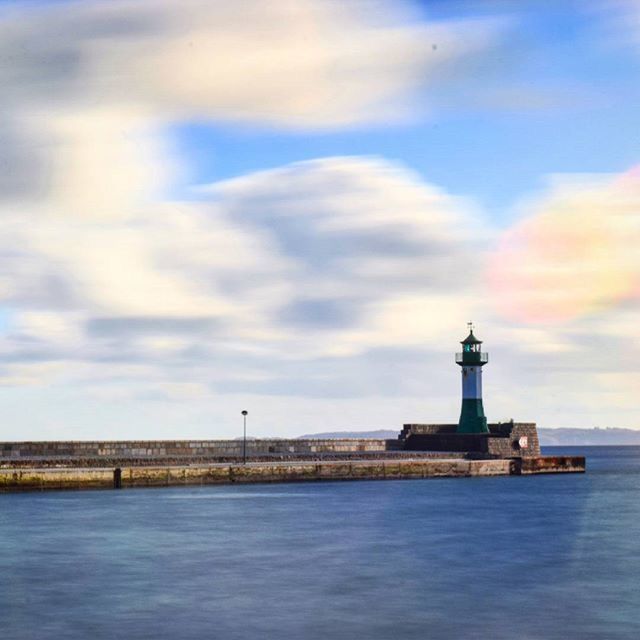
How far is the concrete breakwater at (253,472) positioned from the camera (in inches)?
2218

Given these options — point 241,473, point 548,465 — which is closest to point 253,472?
point 241,473

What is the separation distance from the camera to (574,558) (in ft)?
128

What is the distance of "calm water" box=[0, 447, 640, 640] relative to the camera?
2653 cm

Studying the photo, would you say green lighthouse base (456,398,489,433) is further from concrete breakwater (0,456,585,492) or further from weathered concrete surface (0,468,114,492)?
weathered concrete surface (0,468,114,492)

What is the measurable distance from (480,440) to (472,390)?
363 cm

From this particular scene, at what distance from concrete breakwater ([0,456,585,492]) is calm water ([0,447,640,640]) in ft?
3.11

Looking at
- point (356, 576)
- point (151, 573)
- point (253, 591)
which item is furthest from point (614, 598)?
point (151, 573)

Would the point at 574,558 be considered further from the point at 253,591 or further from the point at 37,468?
the point at 37,468

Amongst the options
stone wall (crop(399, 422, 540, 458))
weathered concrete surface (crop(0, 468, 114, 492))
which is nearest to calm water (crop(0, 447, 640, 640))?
weathered concrete surface (crop(0, 468, 114, 492))

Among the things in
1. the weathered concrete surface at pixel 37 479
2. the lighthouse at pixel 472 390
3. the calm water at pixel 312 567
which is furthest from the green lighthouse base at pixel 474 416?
the weathered concrete surface at pixel 37 479

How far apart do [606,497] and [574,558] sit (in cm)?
2982

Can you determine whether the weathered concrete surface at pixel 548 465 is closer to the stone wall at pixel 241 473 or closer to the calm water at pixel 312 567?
the stone wall at pixel 241 473

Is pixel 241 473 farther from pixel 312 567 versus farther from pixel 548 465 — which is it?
pixel 548 465

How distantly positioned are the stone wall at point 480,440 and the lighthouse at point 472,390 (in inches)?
29.9
